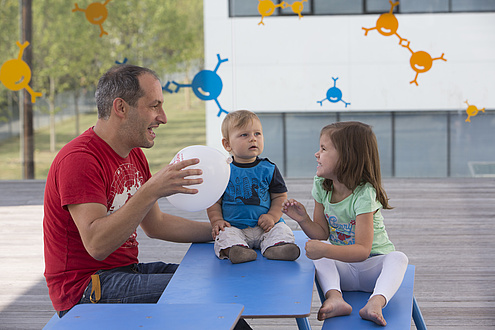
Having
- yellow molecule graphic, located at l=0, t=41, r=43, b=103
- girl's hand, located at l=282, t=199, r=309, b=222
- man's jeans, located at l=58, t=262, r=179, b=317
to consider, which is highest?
yellow molecule graphic, located at l=0, t=41, r=43, b=103

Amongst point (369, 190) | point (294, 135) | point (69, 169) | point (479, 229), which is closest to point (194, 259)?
point (69, 169)

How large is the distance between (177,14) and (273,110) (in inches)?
69.7

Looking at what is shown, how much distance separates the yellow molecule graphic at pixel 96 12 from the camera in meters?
8.19

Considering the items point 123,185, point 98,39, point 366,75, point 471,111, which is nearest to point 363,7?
point 366,75


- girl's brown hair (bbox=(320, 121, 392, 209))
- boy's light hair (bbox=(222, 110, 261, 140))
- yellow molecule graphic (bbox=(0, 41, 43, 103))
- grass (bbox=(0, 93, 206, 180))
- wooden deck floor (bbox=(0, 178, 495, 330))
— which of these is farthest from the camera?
grass (bbox=(0, 93, 206, 180))

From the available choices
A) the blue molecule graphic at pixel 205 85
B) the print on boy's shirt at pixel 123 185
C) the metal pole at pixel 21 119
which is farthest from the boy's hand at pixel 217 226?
the metal pole at pixel 21 119

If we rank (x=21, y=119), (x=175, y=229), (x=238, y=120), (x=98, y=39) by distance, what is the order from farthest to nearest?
(x=21, y=119)
(x=98, y=39)
(x=238, y=120)
(x=175, y=229)

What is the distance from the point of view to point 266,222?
2393 millimetres

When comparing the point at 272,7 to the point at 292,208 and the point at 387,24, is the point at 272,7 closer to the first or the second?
the point at 387,24

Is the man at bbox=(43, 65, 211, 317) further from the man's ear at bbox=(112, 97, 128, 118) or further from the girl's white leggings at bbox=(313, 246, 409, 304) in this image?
the girl's white leggings at bbox=(313, 246, 409, 304)

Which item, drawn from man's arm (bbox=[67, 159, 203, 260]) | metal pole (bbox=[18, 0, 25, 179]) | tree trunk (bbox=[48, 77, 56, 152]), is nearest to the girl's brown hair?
man's arm (bbox=[67, 159, 203, 260])

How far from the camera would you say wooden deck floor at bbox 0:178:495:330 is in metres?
3.33

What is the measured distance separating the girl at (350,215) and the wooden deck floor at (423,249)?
96cm

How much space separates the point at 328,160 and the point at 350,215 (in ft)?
0.72
